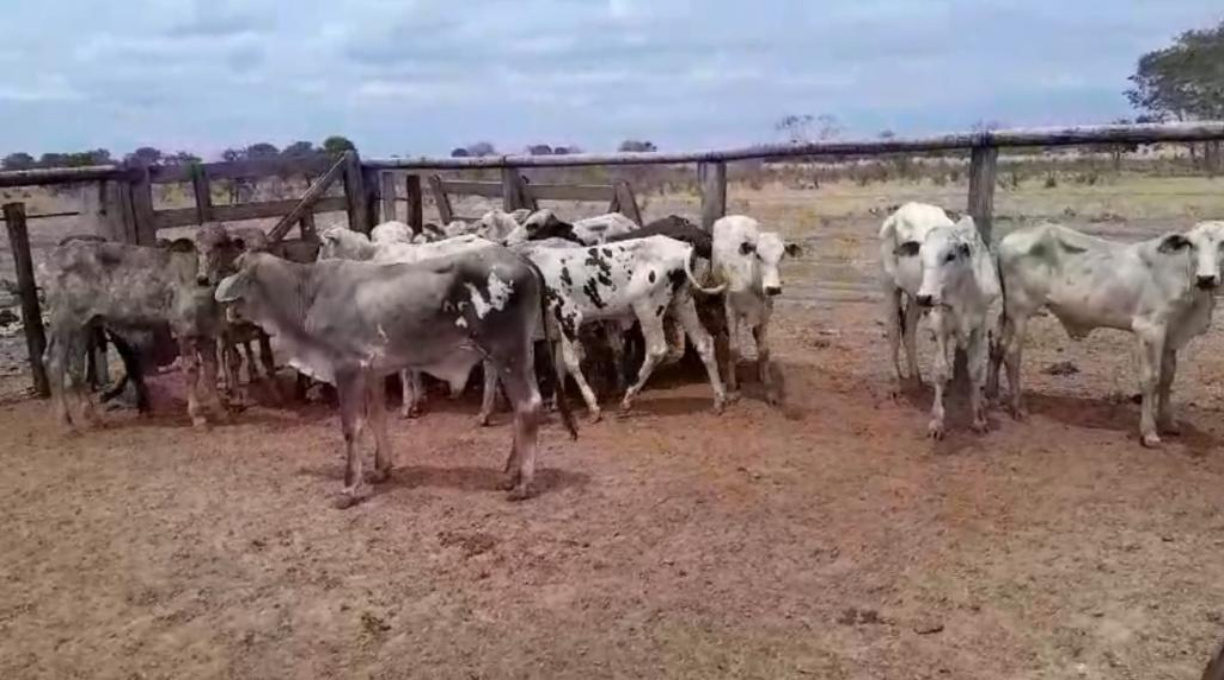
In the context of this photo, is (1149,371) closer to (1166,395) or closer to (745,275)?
(1166,395)

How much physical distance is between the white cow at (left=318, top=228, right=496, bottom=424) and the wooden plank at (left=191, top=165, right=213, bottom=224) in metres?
1.81

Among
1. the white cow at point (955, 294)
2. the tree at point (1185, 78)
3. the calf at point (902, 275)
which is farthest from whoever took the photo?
the tree at point (1185, 78)

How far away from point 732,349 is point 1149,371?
3.04 meters

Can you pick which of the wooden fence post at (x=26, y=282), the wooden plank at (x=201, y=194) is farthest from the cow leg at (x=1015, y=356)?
the wooden fence post at (x=26, y=282)

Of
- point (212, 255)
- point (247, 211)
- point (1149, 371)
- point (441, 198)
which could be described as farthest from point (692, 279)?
point (247, 211)

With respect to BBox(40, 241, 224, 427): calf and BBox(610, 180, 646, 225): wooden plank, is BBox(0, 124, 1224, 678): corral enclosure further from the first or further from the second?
BBox(610, 180, 646, 225): wooden plank

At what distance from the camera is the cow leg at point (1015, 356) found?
25.4 ft

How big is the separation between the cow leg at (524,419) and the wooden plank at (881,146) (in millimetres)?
3805

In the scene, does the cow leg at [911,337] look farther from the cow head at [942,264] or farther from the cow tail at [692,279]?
the cow tail at [692,279]

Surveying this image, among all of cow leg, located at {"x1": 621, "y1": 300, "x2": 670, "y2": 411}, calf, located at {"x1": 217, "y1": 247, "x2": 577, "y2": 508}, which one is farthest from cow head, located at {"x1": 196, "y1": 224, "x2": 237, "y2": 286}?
cow leg, located at {"x1": 621, "y1": 300, "x2": 670, "y2": 411}

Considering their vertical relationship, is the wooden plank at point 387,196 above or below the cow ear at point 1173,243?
above

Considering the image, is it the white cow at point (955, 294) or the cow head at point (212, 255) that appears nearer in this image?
the white cow at point (955, 294)

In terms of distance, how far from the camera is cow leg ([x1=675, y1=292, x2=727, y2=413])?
8281 millimetres

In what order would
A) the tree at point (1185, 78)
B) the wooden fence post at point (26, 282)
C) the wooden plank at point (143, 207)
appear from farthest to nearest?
the tree at point (1185, 78), the wooden plank at point (143, 207), the wooden fence post at point (26, 282)
